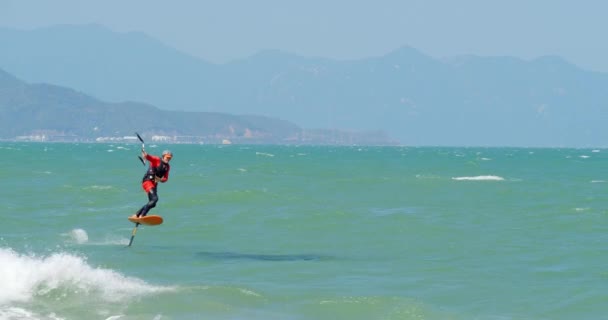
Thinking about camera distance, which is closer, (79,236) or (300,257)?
(300,257)

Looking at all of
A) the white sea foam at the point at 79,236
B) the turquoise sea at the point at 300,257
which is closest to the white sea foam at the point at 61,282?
the turquoise sea at the point at 300,257

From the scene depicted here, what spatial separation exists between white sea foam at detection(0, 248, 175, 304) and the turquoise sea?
0.15 ft

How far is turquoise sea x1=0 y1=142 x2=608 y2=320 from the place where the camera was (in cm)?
2397

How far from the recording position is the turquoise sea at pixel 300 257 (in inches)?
944

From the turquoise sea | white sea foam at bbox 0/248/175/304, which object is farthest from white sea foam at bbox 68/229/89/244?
white sea foam at bbox 0/248/175/304

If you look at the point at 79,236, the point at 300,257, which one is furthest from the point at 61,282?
the point at 79,236

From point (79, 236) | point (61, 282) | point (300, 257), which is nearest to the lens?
point (61, 282)

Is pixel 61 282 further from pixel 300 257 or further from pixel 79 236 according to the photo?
pixel 79 236

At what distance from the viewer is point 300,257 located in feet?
105

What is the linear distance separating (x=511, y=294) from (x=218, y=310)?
6.89 meters

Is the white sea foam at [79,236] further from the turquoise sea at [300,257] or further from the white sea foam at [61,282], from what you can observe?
the white sea foam at [61,282]

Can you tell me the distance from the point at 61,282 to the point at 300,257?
821 centimetres

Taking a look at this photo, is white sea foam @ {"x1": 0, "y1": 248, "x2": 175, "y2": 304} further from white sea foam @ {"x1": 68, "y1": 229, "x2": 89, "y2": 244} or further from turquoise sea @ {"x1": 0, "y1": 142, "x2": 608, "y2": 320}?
white sea foam @ {"x1": 68, "y1": 229, "x2": 89, "y2": 244}

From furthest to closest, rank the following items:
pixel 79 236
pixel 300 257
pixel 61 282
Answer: pixel 79 236 → pixel 300 257 → pixel 61 282
